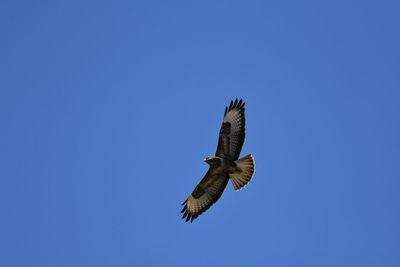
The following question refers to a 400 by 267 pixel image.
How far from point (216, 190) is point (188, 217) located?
1.10 metres

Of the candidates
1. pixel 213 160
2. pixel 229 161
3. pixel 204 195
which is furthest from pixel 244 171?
pixel 204 195

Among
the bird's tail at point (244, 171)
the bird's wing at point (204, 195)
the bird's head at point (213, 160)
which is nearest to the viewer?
the bird's tail at point (244, 171)

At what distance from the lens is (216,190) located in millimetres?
17109

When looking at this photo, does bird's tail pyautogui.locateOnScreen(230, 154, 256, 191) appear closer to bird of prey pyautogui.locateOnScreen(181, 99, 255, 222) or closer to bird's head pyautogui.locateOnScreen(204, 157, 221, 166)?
bird of prey pyautogui.locateOnScreen(181, 99, 255, 222)

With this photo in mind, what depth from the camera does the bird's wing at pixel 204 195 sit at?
55.5 ft

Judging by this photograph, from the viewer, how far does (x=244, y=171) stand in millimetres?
16188

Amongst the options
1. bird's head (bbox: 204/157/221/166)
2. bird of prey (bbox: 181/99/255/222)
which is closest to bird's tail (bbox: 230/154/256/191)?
bird of prey (bbox: 181/99/255/222)

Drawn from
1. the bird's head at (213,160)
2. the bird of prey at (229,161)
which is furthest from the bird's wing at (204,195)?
the bird's head at (213,160)

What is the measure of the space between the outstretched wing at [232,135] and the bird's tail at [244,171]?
9.1 inches

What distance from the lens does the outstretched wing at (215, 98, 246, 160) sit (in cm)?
1631

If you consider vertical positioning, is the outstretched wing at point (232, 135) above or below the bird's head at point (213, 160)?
above

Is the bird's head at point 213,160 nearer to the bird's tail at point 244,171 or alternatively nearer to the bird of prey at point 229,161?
the bird of prey at point 229,161

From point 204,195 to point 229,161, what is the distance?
1.53 metres

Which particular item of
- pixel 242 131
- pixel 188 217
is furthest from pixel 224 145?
pixel 188 217
